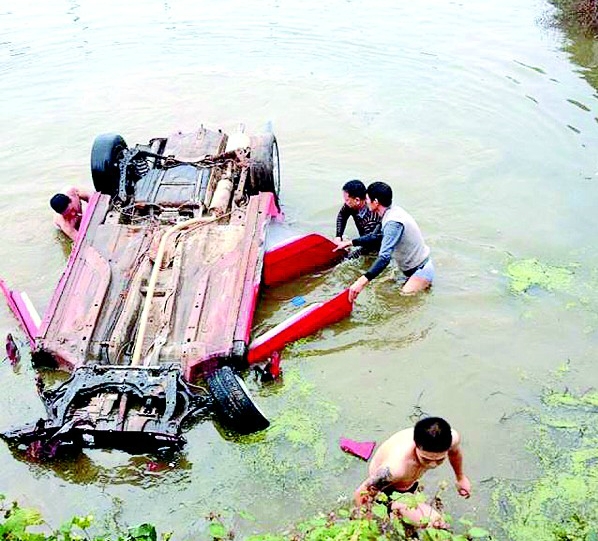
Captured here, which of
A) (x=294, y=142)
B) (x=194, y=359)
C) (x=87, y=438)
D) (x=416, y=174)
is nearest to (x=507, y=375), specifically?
(x=194, y=359)

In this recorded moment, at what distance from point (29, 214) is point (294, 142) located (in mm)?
4144

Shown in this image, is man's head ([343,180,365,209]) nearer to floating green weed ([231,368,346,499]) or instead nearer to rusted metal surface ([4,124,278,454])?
rusted metal surface ([4,124,278,454])

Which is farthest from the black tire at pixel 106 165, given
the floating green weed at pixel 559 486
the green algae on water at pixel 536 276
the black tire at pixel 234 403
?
the floating green weed at pixel 559 486

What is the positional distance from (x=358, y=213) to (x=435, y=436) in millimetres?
3874

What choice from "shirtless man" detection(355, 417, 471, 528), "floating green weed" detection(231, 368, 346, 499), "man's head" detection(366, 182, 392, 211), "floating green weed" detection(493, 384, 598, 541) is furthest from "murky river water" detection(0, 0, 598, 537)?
"man's head" detection(366, 182, 392, 211)

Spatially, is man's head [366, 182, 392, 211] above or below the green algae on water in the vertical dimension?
above

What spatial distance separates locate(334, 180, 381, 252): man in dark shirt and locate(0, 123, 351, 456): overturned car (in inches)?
16.6

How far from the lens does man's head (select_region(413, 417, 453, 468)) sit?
3.85m

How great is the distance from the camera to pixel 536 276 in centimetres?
742

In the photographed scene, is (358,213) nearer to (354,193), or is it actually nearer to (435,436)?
(354,193)

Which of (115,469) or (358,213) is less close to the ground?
(358,213)

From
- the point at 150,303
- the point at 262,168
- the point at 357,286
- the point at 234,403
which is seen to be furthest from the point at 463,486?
the point at 262,168

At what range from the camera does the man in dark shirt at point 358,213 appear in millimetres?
6934

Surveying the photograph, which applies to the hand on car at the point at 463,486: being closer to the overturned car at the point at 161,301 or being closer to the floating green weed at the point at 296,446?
the floating green weed at the point at 296,446
